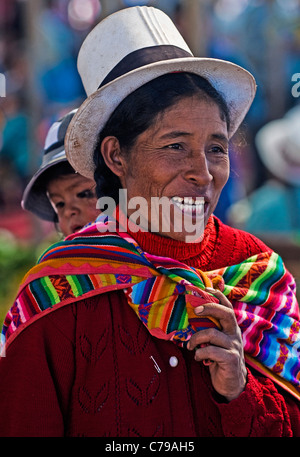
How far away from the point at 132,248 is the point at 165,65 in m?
0.62

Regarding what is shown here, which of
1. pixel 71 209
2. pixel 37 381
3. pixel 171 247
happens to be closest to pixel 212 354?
pixel 171 247

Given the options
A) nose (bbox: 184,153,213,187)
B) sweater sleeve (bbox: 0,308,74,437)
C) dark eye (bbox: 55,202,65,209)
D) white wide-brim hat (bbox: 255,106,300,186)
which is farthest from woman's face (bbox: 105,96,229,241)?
white wide-brim hat (bbox: 255,106,300,186)

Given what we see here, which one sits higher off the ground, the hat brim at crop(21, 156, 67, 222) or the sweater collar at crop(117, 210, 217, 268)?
the hat brim at crop(21, 156, 67, 222)

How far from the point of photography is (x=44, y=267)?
7.27ft

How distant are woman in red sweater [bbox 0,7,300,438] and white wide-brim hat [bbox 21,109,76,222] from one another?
53cm

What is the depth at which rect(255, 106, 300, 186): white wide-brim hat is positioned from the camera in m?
6.30

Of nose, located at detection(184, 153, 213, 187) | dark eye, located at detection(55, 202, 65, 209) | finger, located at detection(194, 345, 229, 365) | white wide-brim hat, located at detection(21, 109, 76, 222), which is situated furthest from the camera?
dark eye, located at detection(55, 202, 65, 209)

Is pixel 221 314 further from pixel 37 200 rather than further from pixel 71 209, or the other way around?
pixel 37 200

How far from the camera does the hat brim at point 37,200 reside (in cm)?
310

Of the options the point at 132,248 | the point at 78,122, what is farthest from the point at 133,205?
the point at 78,122

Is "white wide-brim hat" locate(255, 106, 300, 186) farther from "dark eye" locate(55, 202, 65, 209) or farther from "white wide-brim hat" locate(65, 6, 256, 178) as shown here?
"white wide-brim hat" locate(65, 6, 256, 178)

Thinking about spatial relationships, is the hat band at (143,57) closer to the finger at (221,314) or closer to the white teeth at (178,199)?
the white teeth at (178,199)
